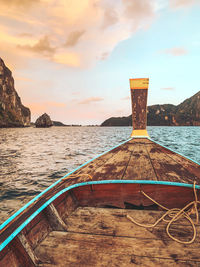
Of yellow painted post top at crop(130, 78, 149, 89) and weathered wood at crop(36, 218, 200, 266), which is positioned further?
yellow painted post top at crop(130, 78, 149, 89)

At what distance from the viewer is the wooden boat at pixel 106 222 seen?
1255mm

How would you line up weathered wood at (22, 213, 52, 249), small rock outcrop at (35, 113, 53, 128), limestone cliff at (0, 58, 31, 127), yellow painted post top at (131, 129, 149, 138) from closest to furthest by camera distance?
weathered wood at (22, 213, 52, 249)
yellow painted post top at (131, 129, 149, 138)
limestone cliff at (0, 58, 31, 127)
small rock outcrop at (35, 113, 53, 128)

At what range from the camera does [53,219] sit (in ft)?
5.48

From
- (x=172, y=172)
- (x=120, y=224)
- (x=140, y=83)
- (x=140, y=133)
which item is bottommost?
(x=120, y=224)

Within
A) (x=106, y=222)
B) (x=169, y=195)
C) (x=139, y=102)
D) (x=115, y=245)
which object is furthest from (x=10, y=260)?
(x=139, y=102)

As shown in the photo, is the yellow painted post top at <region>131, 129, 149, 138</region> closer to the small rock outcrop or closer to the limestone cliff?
the limestone cliff

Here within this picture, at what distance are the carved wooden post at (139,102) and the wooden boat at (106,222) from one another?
12.7ft

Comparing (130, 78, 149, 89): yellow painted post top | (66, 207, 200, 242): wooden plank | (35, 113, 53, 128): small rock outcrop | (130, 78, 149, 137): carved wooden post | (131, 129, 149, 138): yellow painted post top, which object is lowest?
(66, 207, 200, 242): wooden plank

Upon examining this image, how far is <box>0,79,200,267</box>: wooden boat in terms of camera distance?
49.4 inches

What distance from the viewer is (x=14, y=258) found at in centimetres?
119

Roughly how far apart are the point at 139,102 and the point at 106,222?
17.6 feet

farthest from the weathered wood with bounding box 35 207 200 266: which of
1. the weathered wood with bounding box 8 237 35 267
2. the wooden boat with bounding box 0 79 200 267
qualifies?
the weathered wood with bounding box 8 237 35 267

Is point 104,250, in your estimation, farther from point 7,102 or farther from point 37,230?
point 7,102

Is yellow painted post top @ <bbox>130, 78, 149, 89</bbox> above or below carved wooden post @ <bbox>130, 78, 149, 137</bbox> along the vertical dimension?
above
